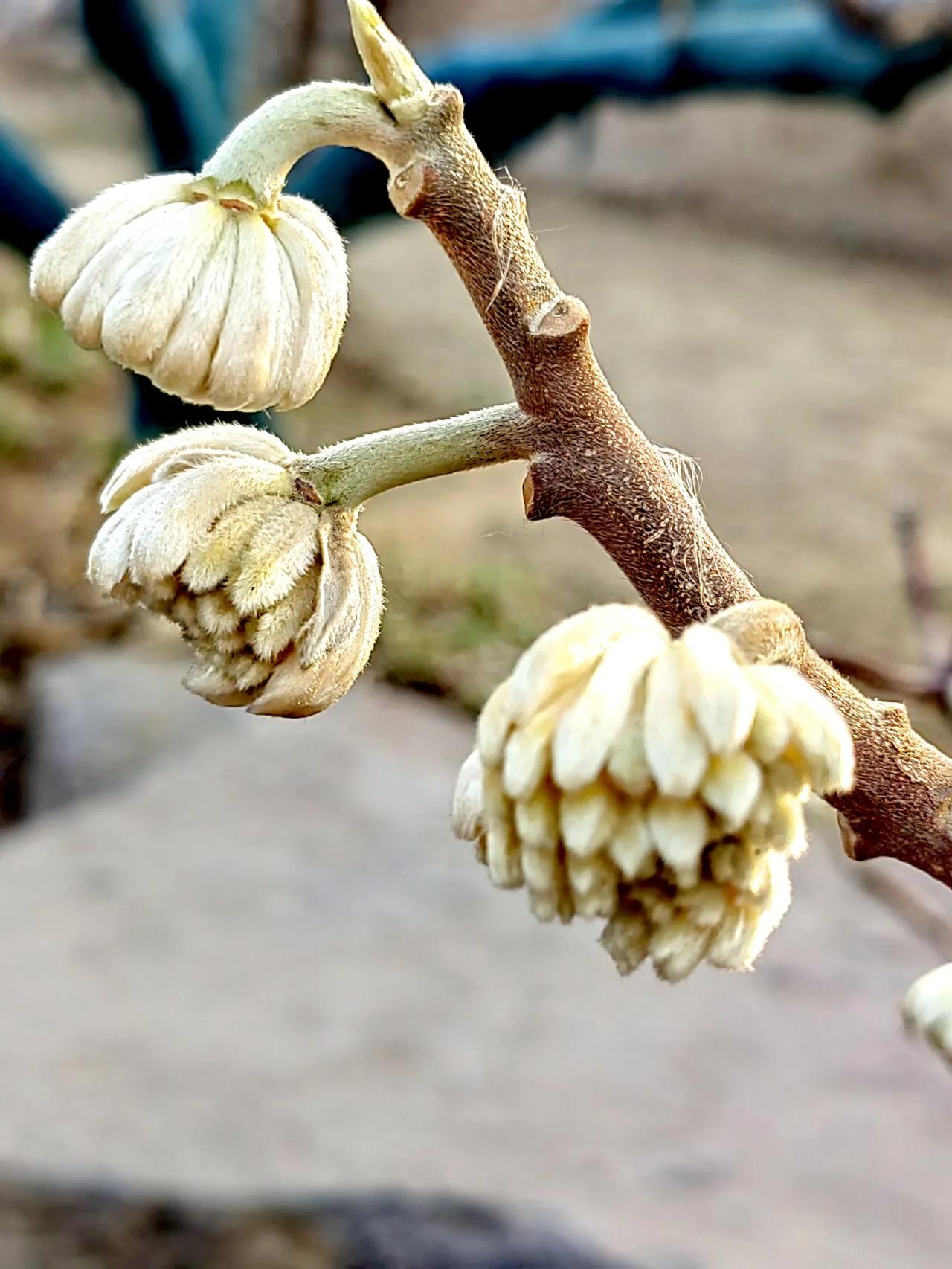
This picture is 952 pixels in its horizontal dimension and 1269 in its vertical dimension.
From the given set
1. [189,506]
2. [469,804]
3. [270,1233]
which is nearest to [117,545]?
[189,506]

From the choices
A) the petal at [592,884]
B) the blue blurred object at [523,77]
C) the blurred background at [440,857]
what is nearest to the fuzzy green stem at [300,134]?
the petal at [592,884]

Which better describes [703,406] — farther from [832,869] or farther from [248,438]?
[248,438]

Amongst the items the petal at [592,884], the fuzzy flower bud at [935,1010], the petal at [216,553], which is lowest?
the fuzzy flower bud at [935,1010]

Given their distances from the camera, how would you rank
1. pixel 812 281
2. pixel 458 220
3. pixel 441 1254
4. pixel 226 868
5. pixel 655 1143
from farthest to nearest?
pixel 812 281 → pixel 226 868 → pixel 655 1143 → pixel 441 1254 → pixel 458 220

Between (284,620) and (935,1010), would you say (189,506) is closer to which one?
(284,620)

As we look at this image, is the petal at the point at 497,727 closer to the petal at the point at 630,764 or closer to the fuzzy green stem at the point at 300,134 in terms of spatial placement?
the petal at the point at 630,764

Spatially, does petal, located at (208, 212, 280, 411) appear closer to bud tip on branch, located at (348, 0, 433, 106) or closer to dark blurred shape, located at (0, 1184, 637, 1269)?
bud tip on branch, located at (348, 0, 433, 106)

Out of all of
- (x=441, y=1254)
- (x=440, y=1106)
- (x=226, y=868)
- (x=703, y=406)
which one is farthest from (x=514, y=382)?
(x=703, y=406)
